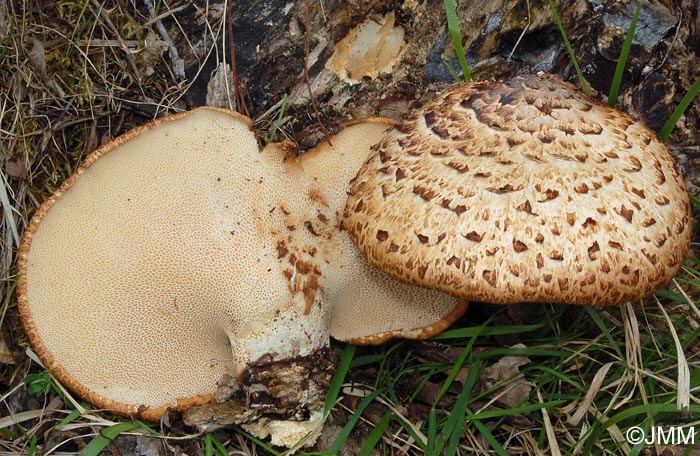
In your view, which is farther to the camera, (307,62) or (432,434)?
(307,62)

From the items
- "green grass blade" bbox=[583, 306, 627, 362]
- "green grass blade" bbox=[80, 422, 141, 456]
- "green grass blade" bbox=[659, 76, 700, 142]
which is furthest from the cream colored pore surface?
"green grass blade" bbox=[659, 76, 700, 142]

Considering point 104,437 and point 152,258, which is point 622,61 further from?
point 104,437

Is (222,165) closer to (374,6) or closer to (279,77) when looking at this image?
(279,77)

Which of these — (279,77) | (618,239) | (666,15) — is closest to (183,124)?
(279,77)

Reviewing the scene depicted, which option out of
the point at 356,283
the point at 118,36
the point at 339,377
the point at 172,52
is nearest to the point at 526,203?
the point at 356,283

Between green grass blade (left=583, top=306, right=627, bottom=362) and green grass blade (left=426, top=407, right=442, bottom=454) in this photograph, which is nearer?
green grass blade (left=426, top=407, right=442, bottom=454)

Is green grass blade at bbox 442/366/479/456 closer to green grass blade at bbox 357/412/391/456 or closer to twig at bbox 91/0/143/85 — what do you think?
green grass blade at bbox 357/412/391/456

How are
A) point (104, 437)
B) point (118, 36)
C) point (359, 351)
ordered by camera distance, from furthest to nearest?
point (359, 351)
point (118, 36)
point (104, 437)
